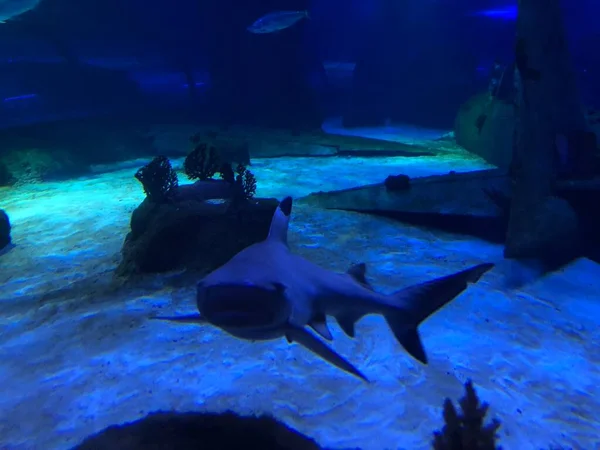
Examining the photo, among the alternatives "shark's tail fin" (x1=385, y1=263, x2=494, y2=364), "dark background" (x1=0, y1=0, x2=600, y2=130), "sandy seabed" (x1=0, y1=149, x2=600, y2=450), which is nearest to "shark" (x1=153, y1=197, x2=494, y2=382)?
"shark's tail fin" (x1=385, y1=263, x2=494, y2=364)

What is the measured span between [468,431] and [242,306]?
5.17 feet

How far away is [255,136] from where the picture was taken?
58.2ft

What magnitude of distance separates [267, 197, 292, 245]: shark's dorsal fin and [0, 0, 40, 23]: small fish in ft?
62.3

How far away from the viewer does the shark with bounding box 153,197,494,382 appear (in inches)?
78.4

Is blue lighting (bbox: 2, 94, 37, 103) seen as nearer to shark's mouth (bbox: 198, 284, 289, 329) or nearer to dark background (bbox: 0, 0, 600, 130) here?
dark background (bbox: 0, 0, 600, 130)

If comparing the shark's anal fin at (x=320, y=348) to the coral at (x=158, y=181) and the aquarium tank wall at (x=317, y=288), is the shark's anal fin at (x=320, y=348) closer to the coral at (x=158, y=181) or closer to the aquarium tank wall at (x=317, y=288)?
the aquarium tank wall at (x=317, y=288)

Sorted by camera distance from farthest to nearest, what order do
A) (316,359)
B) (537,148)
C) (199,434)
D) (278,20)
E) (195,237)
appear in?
(278,20) → (537,148) → (195,237) → (316,359) → (199,434)

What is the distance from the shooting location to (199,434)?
279 cm

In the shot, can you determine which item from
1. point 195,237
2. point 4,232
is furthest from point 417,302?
point 4,232

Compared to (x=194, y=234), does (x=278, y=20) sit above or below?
above

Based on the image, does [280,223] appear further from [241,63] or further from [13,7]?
[241,63]

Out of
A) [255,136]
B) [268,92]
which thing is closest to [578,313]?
[255,136]

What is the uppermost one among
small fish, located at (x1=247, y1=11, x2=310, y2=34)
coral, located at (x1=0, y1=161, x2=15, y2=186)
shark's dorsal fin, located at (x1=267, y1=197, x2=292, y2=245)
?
small fish, located at (x1=247, y1=11, x2=310, y2=34)

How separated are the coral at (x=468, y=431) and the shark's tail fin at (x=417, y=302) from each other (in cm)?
48
